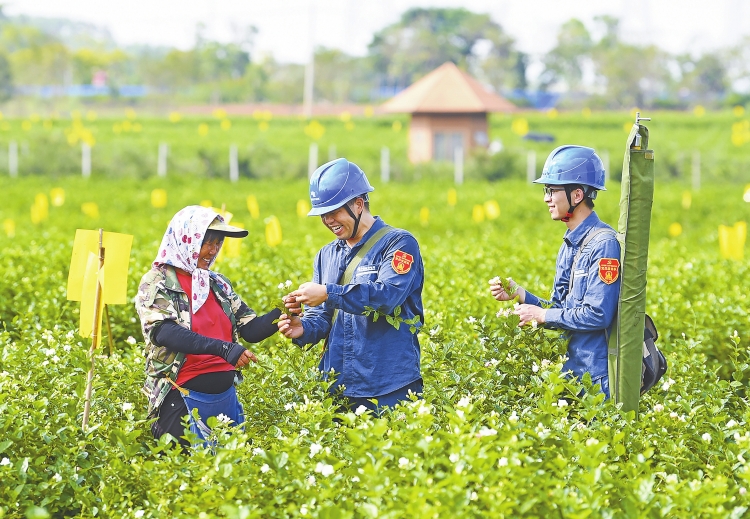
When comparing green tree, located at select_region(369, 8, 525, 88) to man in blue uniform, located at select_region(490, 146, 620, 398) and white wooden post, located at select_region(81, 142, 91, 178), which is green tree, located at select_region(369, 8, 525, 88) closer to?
white wooden post, located at select_region(81, 142, 91, 178)

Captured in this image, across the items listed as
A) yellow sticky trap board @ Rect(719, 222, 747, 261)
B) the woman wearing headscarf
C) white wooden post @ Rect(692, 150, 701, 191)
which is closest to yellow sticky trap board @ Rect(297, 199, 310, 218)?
yellow sticky trap board @ Rect(719, 222, 747, 261)

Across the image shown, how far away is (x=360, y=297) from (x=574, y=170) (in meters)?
1.03

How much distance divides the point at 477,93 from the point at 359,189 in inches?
1102

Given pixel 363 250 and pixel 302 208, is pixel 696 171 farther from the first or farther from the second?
pixel 363 250

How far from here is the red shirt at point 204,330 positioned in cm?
415

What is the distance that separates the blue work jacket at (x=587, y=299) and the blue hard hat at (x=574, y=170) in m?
0.16

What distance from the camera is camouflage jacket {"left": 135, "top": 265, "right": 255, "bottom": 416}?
4.05 metres

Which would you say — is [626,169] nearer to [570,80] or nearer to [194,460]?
[194,460]

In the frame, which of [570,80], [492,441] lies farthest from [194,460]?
[570,80]

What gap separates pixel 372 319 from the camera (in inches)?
170

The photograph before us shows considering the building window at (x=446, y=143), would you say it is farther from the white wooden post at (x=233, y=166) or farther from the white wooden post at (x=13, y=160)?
the white wooden post at (x=13, y=160)

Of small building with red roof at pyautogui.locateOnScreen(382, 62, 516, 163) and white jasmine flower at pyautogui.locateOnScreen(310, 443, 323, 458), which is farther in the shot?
small building with red roof at pyautogui.locateOnScreen(382, 62, 516, 163)

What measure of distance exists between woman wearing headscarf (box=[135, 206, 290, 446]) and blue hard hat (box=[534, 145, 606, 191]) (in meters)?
1.31

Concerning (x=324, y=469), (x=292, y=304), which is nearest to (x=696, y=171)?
(x=292, y=304)
